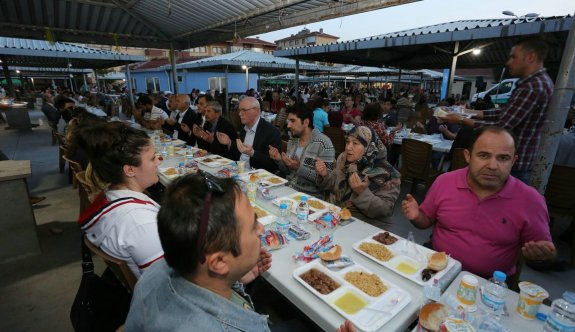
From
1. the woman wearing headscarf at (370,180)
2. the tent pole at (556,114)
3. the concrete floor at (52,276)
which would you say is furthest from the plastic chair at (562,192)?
the woman wearing headscarf at (370,180)

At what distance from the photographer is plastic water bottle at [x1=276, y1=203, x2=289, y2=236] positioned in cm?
211

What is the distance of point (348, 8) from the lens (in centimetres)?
379

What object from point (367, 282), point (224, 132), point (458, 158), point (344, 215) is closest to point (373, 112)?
point (458, 158)

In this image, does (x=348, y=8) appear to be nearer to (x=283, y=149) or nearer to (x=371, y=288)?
(x=283, y=149)

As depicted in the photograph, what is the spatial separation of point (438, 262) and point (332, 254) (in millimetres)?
646

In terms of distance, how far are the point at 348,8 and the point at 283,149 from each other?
2.27 metres

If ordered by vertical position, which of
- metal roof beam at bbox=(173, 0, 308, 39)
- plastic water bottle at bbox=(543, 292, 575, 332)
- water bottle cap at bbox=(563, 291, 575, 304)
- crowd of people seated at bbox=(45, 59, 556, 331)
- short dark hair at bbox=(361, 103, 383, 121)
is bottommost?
plastic water bottle at bbox=(543, 292, 575, 332)

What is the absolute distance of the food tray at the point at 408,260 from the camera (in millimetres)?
1609

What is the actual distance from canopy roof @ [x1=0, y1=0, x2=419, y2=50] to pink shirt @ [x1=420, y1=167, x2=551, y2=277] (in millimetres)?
2665

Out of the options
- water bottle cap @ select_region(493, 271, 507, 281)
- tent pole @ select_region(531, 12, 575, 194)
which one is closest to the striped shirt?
tent pole @ select_region(531, 12, 575, 194)

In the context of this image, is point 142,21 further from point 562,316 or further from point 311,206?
point 562,316

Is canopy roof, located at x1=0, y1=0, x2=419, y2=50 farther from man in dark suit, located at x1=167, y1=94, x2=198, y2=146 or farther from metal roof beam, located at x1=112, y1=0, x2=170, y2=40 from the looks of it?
man in dark suit, located at x1=167, y1=94, x2=198, y2=146

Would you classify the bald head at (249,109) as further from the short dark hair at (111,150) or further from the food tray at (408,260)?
the food tray at (408,260)

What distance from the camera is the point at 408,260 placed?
1763 millimetres
